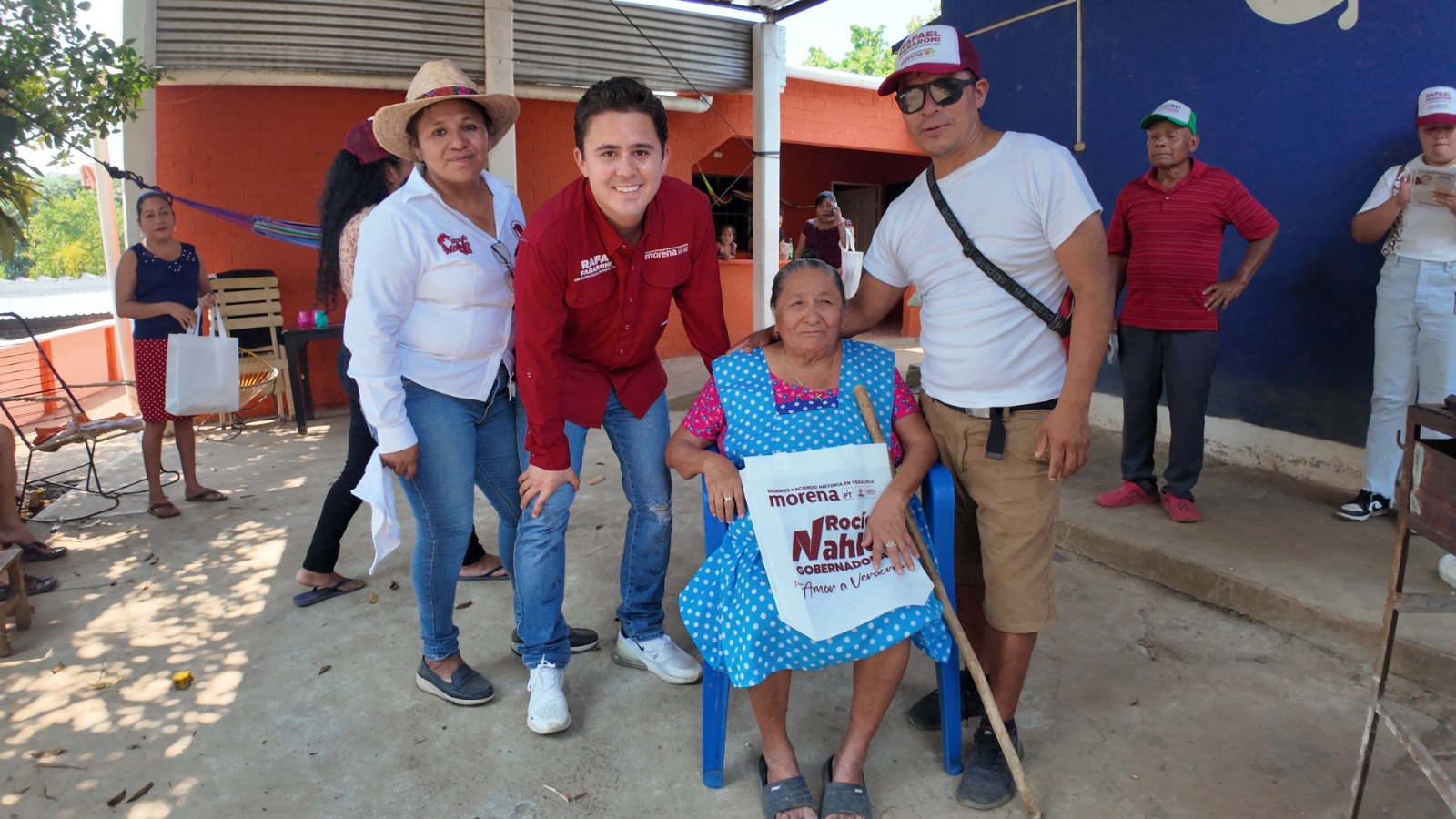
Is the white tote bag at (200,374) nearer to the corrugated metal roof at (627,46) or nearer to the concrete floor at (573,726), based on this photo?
the concrete floor at (573,726)

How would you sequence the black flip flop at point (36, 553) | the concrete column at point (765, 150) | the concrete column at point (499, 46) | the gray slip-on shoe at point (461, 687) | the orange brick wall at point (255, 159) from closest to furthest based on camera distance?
the gray slip-on shoe at point (461, 687), the black flip flop at point (36, 553), the concrete column at point (499, 46), the orange brick wall at point (255, 159), the concrete column at point (765, 150)

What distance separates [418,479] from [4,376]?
7.56 metres

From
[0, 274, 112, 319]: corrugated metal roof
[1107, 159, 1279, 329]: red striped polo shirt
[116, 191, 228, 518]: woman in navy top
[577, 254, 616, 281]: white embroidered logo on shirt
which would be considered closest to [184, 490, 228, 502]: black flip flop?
[116, 191, 228, 518]: woman in navy top

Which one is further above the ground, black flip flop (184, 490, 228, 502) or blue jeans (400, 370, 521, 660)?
blue jeans (400, 370, 521, 660)

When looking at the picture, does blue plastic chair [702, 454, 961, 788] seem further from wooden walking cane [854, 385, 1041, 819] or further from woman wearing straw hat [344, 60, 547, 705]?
woman wearing straw hat [344, 60, 547, 705]

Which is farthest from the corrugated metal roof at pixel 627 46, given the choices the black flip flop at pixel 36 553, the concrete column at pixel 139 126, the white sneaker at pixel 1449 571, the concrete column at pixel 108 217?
the white sneaker at pixel 1449 571

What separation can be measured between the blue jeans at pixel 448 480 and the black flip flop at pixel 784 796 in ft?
3.78

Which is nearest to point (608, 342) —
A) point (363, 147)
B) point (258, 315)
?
point (363, 147)

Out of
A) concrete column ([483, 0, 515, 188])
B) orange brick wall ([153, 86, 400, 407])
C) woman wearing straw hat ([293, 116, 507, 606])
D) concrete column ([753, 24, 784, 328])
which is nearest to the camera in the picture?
woman wearing straw hat ([293, 116, 507, 606])

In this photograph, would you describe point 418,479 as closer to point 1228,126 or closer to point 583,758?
point 583,758

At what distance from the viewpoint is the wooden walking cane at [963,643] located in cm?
209

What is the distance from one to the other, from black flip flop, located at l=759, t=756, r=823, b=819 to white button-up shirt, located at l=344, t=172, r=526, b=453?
4.36 feet

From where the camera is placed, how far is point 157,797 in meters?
2.30

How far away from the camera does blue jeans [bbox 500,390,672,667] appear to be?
2549 mm
